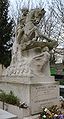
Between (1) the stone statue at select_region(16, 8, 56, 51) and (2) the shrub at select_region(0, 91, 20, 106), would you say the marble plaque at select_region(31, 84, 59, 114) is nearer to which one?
(2) the shrub at select_region(0, 91, 20, 106)

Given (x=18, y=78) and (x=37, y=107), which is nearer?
(x=37, y=107)

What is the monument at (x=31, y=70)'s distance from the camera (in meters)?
7.43

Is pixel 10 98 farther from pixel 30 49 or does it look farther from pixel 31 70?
pixel 30 49

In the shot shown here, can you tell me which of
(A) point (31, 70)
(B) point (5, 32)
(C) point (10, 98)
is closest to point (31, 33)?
(A) point (31, 70)

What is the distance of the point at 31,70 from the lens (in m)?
7.81

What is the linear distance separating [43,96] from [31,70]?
98 centimetres

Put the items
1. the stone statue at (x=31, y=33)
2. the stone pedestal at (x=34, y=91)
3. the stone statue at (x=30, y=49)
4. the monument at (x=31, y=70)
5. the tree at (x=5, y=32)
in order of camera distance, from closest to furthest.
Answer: the stone pedestal at (x=34, y=91) → the monument at (x=31, y=70) → the stone statue at (x=30, y=49) → the stone statue at (x=31, y=33) → the tree at (x=5, y=32)

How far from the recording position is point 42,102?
7.62 m

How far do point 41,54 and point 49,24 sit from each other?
18.9 metres

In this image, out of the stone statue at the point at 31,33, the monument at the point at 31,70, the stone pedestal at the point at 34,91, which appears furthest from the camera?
the stone statue at the point at 31,33

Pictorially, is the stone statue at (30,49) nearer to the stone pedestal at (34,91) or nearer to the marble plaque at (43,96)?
the stone pedestal at (34,91)

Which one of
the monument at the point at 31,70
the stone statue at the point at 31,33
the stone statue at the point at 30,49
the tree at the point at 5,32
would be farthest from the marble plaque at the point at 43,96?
the tree at the point at 5,32

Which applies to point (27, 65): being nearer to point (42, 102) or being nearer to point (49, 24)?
point (42, 102)

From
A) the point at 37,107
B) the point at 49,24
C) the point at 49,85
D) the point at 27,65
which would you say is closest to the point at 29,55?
the point at 27,65
